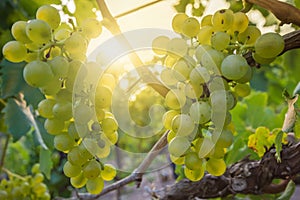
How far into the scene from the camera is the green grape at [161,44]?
462 mm

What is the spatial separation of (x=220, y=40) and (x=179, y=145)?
108 mm

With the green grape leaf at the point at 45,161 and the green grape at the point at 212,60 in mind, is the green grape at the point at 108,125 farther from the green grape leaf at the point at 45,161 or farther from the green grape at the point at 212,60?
the green grape leaf at the point at 45,161

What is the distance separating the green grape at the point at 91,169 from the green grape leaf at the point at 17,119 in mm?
373

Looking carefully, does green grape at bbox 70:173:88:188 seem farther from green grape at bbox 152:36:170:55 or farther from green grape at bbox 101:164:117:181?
green grape at bbox 152:36:170:55

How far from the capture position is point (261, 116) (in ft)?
2.97

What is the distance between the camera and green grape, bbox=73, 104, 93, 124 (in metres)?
0.43

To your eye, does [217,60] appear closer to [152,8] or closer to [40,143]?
[152,8]

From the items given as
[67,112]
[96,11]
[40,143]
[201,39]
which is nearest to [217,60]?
[201,39]

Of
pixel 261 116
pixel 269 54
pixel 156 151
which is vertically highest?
pixel 269 54

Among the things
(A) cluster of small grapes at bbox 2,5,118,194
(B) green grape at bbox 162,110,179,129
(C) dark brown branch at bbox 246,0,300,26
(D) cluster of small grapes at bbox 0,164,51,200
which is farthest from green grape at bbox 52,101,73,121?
(D) cluster of small grapes at bbox 0,164,51,200

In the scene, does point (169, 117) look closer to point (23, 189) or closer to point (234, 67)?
point (234, 67)

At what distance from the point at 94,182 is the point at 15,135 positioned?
36 centimetres

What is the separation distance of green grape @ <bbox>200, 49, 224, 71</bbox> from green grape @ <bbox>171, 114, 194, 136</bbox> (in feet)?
0.17

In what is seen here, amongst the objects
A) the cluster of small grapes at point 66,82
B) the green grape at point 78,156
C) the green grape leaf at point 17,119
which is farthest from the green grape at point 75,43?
the green grape leaf at point 17,119
